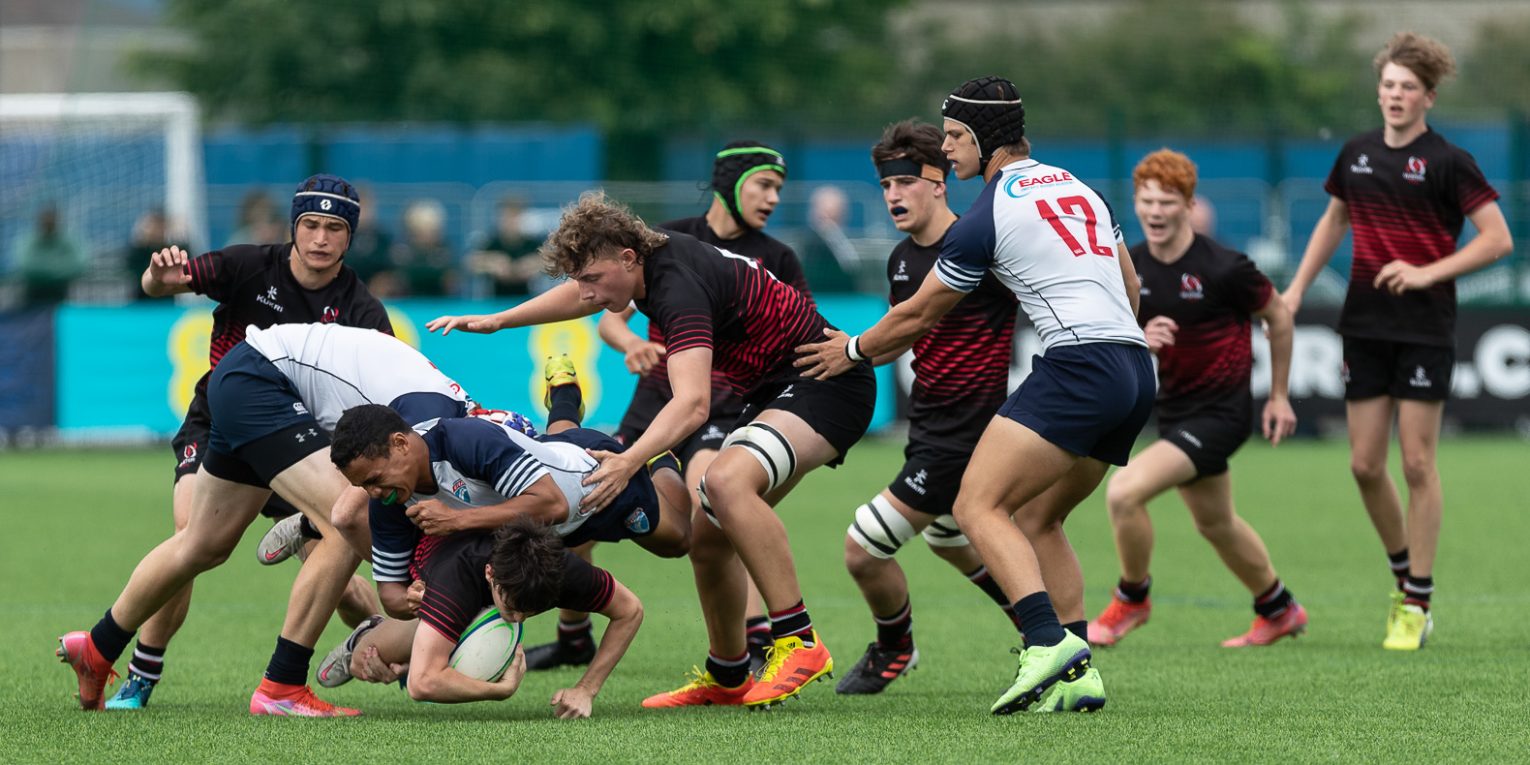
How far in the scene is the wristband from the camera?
6.61m

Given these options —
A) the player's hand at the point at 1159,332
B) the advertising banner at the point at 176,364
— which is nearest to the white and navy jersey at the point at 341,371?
the player's hand at the point at 1159,332

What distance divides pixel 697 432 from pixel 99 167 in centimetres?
1785

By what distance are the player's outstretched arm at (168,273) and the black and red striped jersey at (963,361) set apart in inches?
98.6

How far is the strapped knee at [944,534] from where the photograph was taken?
7.44 metres

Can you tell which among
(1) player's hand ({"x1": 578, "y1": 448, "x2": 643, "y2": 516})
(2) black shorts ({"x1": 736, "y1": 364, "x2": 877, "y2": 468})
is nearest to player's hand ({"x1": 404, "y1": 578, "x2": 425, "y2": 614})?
(1) player's hand ({"x1": 578, "y1": 448, "x2": 643, "y2": 516})

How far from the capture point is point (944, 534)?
7.50 meters

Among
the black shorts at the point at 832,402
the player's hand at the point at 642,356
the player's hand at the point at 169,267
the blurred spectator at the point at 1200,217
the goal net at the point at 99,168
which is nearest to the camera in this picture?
the black shorts at the point at 832,402

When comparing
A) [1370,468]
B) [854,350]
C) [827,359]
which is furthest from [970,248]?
[1370,468]

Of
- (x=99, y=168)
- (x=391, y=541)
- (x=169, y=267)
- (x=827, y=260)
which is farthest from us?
(x=99, y=168)

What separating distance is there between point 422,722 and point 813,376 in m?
1.70

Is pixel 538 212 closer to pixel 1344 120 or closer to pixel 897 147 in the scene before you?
pixel 1344 120

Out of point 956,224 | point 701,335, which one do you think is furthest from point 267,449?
point 956,224

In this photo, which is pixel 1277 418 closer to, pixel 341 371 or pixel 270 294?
pixel 341 371

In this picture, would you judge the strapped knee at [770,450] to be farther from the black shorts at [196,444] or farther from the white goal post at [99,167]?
the white goal post at [99,167]
